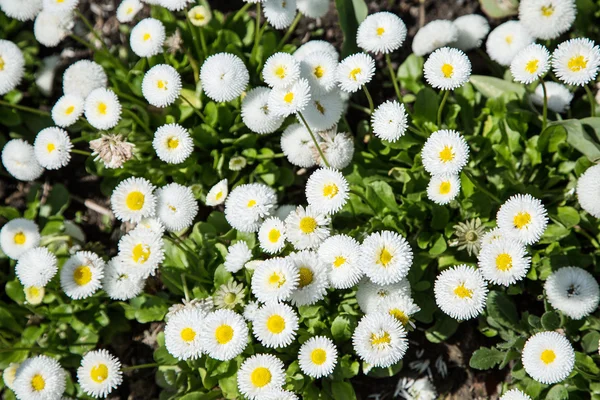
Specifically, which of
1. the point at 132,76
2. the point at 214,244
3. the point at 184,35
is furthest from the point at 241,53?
the point at 214,244

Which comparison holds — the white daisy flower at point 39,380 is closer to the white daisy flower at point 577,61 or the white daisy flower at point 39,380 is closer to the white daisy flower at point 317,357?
the white daisy flower at point 317,357

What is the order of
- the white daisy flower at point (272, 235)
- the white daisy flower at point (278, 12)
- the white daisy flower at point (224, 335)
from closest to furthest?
1. the white daisy flower at point (224, 335)
2. the white daisy flower at point (272, 235)
3. the white daisy flower at point (278, 12)

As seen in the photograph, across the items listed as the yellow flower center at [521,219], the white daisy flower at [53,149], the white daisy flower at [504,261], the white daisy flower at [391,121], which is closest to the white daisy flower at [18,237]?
the white daisy flower at [53,149]

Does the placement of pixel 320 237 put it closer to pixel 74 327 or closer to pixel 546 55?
pixel 546 55

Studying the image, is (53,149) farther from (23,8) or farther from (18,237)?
(23,8)

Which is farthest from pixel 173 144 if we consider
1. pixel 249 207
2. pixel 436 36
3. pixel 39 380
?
pixel 436 36

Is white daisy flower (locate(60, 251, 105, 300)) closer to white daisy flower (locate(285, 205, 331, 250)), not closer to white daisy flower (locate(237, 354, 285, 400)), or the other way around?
white daisy flower (locate(237, 354, 285, 400))

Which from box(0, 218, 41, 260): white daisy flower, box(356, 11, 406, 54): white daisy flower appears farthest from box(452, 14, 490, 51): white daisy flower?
box(0, 218, 41, 260): white daisy flower
